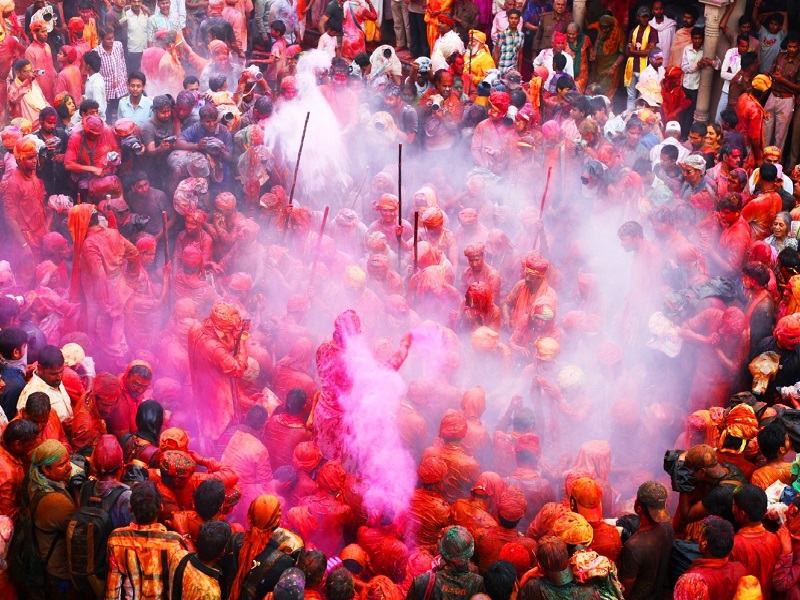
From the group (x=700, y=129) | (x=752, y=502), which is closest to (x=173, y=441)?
(x=752, y=502)

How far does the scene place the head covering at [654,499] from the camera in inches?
283

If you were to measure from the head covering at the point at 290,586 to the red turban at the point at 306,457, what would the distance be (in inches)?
78.6

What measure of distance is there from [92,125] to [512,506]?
6.64m

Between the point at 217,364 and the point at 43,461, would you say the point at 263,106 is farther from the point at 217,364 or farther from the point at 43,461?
the point at 43,461

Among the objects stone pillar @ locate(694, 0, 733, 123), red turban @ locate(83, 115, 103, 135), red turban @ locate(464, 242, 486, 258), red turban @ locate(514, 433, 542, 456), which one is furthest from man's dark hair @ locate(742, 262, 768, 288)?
red turban @ locate(83, 115, 103, 135)

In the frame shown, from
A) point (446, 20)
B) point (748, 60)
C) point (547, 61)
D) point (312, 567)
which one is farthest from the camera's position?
point (446, 20)

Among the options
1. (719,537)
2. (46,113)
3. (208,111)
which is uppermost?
(46,113)

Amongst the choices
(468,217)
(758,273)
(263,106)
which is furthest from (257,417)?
(263,106)

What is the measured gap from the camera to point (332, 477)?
26.7 ft

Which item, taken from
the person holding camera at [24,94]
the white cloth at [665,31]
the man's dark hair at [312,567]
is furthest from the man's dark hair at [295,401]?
the white cloth at [665,31]

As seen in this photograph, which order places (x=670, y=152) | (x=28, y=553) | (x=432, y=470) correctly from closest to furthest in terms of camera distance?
(x=28, y=553), (x=432, y=470), (x=670, y=152)

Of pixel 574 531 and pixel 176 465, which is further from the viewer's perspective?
pixel 176 465

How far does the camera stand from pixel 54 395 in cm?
853

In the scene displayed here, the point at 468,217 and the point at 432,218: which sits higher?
the point at 432,218
